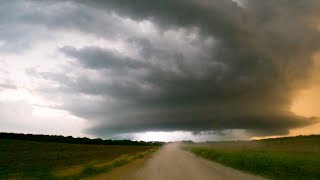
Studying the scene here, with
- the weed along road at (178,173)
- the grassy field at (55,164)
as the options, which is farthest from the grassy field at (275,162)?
the grassy field at (55,164)

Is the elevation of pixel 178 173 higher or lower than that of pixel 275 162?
lower

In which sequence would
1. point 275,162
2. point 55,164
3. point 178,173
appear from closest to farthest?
point 178,173 < point 275,162 < point 55,164

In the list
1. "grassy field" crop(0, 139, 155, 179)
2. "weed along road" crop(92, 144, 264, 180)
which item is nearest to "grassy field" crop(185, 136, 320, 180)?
"weed along road" crop(92, 144, 264, 180)

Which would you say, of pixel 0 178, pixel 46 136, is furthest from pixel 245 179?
pixel 46 136

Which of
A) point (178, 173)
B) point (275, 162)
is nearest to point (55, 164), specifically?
point (275, 162)

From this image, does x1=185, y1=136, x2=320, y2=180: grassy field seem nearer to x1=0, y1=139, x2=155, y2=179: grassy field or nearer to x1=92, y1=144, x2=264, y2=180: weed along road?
x1=92, y1=144, x2=264, y2=180: weed along road

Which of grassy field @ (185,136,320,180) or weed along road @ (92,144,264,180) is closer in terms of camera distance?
weed along road @ (92,144,264,180)

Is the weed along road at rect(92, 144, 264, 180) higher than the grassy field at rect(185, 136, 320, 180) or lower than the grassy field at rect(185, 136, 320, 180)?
lower

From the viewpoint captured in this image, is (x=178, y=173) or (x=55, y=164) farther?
(x=55, y=164)

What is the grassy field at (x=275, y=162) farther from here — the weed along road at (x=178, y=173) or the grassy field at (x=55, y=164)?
the grassy field at (x=55, y=164)

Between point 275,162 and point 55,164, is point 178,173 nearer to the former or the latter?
point 275,162

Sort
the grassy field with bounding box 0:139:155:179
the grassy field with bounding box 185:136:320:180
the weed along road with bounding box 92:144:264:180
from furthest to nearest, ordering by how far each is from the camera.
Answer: the grassy field with bounding box 0:139:155:179
the grassy field with bounding box 185:136:320:180
the weed along road with bounding box 92:144:264:180

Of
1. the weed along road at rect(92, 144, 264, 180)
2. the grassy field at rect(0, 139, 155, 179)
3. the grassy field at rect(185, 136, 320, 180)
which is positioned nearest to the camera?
the weed along road at rect(92, 144, 264, 180)

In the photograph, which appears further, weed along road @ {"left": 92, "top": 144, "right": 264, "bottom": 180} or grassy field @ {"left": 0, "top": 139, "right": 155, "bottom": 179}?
grassy field @ {"left": 0, "top": 139, "right": 155, "bottom": 179}
